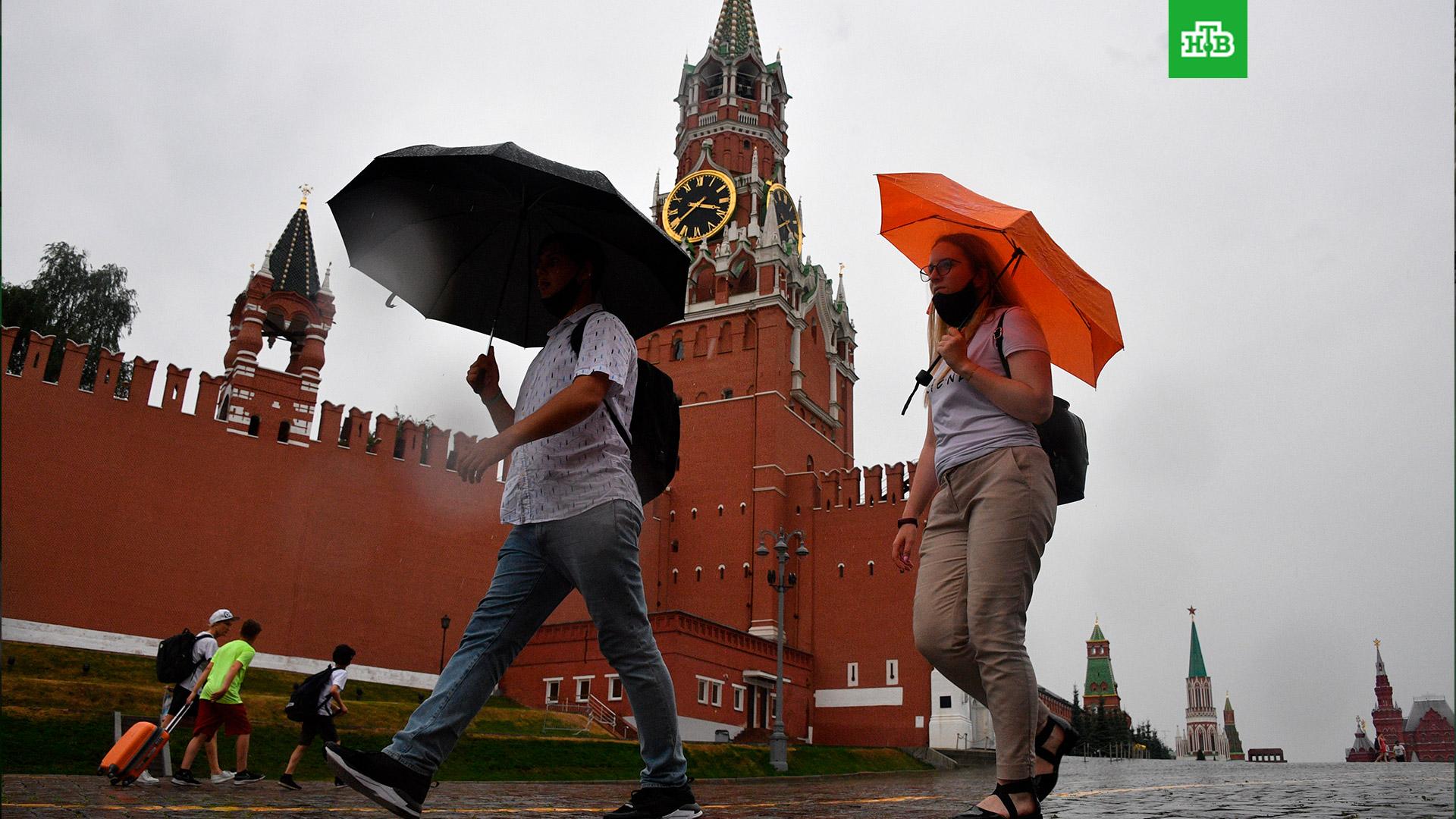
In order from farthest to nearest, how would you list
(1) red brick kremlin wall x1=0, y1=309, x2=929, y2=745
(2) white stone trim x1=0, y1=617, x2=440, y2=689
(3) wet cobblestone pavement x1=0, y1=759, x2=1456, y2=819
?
1. (1) red brick kremlin wall x1=0, y1=309, x2=929, y2=745
2. (2) white stone trim x1=0, y1=617, x2=440, y2=689
3. (3) wet cobblestone pavement x1=0, y1=759, x2=1456, y2=819

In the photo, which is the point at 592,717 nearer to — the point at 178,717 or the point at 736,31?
the point at 178,717

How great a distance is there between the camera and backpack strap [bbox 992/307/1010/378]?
3.47 metres

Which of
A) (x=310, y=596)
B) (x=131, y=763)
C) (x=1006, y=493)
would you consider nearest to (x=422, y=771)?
(x=1006, y=493)

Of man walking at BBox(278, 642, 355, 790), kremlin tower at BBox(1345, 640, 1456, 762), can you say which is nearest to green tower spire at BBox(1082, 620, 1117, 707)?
kremlin tower at BBox(1345, 640, 1456, 762)

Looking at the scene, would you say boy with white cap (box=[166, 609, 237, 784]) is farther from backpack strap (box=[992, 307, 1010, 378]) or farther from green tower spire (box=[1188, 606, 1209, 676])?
green tower spire (box=[1188, 606, 1209, 676])

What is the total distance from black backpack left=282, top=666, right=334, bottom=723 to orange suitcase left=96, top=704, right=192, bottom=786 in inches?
57.7

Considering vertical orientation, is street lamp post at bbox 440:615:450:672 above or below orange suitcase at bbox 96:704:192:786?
above

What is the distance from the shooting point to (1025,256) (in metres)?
3.62

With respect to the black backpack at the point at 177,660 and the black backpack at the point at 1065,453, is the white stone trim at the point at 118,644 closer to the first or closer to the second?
the black backpack at the point at 177,660

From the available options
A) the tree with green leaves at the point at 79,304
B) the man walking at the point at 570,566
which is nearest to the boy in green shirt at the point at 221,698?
the man walking at the point at 570,566

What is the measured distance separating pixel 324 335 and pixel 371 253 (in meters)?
24.0

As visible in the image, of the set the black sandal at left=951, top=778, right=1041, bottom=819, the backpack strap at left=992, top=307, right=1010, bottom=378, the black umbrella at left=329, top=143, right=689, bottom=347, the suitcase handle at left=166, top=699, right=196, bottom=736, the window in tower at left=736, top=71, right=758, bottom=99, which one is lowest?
the suitcase handle at left=166, top=699, right=196, bottom=736

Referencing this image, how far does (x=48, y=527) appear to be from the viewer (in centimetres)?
1986

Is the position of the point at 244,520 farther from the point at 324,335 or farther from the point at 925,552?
the point at 925,552
